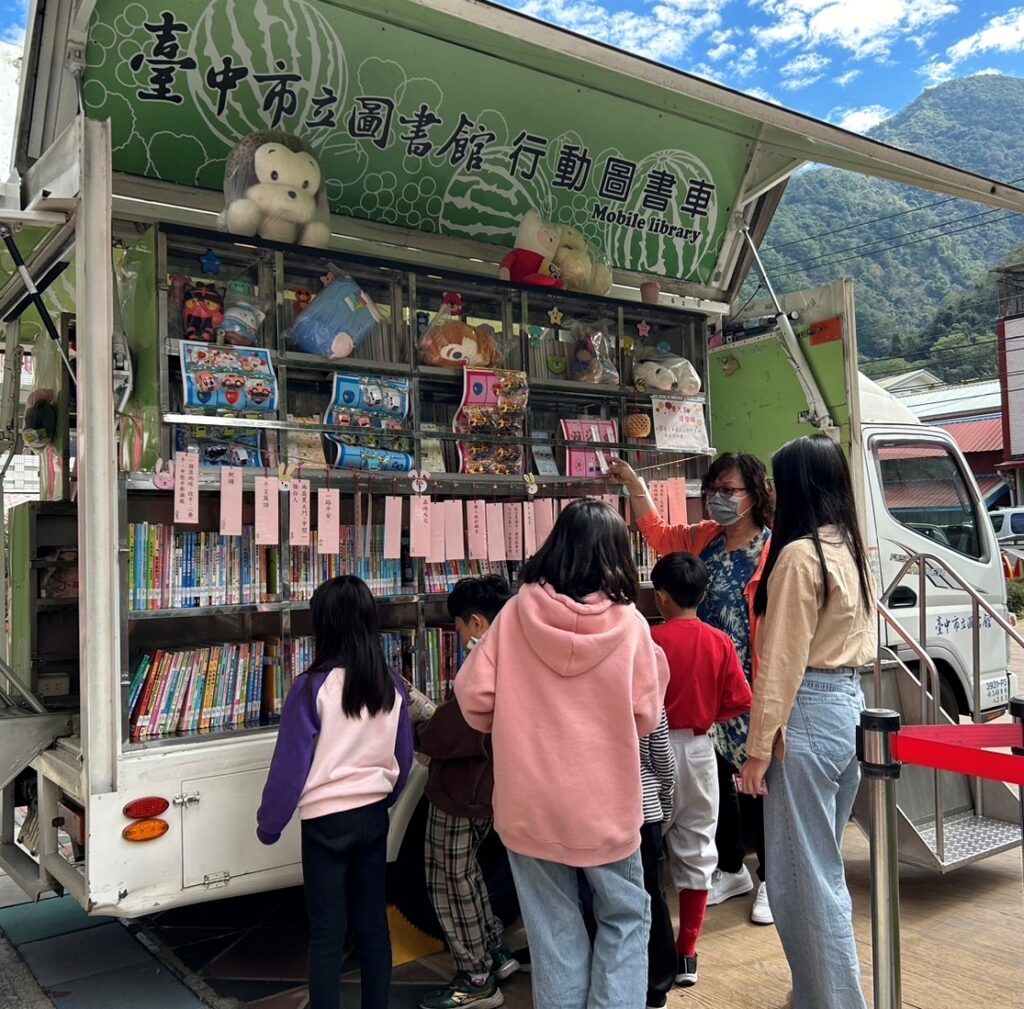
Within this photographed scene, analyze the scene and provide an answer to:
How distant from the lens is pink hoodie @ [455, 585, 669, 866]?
2.34 metres

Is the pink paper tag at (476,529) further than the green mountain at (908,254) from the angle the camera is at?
No

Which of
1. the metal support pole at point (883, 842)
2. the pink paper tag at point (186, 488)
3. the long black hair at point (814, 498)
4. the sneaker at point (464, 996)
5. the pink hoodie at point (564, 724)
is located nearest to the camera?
the metal support pole at point (883, 842)

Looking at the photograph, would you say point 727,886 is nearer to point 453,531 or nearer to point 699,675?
point 699,675

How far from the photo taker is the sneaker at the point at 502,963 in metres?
3.31

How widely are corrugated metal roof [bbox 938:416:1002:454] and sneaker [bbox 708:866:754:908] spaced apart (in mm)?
→ 28223

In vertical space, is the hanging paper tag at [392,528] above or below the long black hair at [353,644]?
above

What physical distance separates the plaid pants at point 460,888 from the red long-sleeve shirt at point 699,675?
2.67 feet

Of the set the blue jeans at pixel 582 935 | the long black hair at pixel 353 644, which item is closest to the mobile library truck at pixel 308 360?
the long black hair at pixel 353 644

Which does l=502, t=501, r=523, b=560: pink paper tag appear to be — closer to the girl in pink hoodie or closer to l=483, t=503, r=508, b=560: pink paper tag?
l=483, t=503, r=508, b=560: pink paper tag

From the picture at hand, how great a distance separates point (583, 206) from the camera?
15.4 ft

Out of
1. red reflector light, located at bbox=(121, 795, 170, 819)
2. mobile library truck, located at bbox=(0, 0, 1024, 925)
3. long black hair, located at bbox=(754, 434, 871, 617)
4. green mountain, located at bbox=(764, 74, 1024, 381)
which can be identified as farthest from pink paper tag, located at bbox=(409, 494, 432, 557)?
green mountain, located at bbox=(764, 74, 1024, 381)

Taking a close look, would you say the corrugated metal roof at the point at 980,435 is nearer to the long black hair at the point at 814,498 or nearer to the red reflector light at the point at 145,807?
the long black hair at the point at 814,498

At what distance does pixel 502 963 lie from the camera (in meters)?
3.34

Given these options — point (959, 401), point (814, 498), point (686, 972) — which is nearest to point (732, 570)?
point (814, 498)
